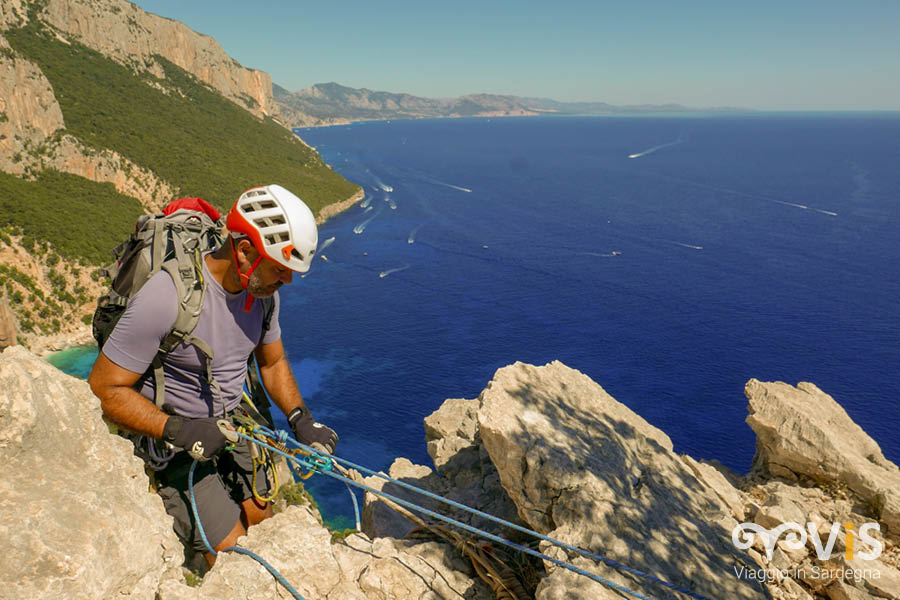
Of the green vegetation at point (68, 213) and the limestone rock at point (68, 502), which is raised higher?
the limestone rock at point (68, 502)

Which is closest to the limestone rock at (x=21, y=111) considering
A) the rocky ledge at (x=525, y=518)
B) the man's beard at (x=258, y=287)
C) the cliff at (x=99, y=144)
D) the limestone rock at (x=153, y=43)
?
the cliff at (x=99, y=144)

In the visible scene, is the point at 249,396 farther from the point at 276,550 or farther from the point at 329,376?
the point at 329,376

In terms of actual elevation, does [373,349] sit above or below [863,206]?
below

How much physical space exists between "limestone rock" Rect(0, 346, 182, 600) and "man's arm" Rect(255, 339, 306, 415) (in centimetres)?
174

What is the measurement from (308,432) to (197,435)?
56.6 inches

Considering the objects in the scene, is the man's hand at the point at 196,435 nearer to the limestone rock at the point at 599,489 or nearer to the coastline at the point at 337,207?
the limestone rock at the point at 599,489

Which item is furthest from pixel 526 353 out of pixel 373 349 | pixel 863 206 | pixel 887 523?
pixel 863 206

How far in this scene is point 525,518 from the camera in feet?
21.3

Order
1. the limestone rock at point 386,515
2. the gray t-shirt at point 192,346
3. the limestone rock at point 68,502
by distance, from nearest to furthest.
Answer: the limestone rock at point 68,502
the gray t-shirt at point 192,346
the limestone rock at point 386,515

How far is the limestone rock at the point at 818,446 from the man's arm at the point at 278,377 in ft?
28.3

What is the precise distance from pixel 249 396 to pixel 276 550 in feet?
5.08

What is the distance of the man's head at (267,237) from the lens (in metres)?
4.18

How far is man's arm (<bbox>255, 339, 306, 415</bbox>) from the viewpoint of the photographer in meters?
5.30

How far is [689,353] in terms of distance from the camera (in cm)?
5678
